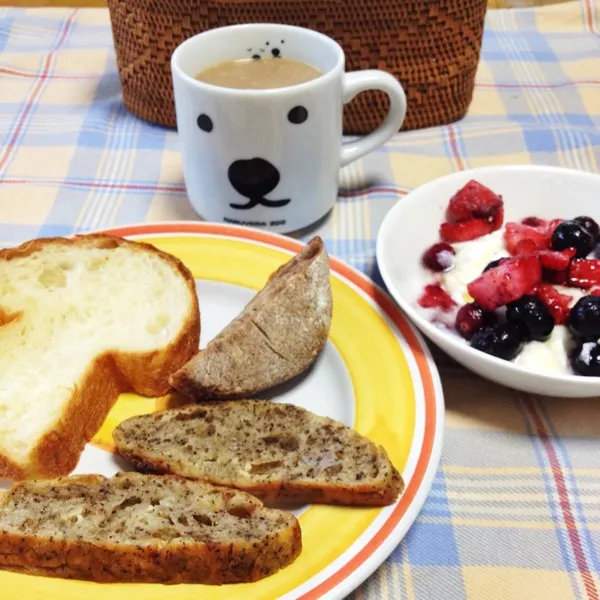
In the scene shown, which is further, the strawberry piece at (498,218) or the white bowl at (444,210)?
the strawberry piece at (498,218)

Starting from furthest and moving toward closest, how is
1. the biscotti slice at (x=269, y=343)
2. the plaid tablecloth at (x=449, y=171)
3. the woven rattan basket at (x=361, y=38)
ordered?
the woven rattan basket at (x=361, y=38) → the biscotti slice at (x=269, y=343) → the plaid tablecloth at (x=449, y=171)

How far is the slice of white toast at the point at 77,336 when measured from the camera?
3.07 feet

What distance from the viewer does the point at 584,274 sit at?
3.75ft

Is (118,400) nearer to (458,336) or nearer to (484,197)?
(458,336)

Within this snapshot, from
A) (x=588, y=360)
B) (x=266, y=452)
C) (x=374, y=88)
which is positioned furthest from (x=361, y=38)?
(x=266, y=452)

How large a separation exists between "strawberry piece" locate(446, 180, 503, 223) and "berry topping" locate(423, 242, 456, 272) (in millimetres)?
91

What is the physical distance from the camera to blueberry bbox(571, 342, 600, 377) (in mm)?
989

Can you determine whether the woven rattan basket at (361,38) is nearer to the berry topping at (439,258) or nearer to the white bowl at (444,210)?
the white bowl at (444,210)

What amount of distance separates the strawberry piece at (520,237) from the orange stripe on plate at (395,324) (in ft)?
0.92

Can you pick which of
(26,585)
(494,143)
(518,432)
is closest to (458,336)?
(518,432)

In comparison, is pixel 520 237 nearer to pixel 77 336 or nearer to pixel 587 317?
pixel 587 317

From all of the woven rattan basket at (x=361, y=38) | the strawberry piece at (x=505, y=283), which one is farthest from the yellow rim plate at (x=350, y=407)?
the woven rattan basket at (x=361, y=38)

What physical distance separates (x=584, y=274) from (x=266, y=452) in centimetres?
64

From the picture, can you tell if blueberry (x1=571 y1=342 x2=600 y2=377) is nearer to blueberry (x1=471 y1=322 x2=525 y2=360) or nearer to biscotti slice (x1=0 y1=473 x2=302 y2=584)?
blueberry (x1=471 y1=322 x2=525 y2=360)
